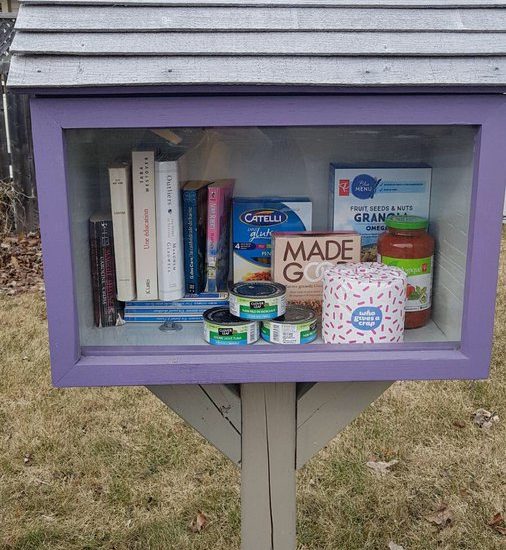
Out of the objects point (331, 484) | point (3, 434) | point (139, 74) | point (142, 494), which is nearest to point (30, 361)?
point (3, 434)

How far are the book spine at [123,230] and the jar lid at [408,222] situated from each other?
527 millimetres

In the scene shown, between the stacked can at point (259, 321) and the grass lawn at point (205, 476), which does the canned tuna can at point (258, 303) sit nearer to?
the stacked can at point (259, 321)

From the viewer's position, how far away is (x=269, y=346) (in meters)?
1.29

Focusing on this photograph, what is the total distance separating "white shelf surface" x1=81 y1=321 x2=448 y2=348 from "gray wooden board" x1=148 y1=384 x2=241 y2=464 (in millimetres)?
121

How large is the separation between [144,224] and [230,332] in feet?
0.92

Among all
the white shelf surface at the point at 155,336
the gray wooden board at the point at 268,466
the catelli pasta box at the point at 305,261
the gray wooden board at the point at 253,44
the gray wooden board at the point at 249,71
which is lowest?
the gray wooden board at the point at 268,466

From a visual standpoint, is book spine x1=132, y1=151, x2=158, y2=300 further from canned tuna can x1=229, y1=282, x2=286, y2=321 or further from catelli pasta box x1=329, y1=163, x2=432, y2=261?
catelli pasta box x1=329, y1=163, x2=432, y2=261

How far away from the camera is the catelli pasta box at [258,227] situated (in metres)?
1.48

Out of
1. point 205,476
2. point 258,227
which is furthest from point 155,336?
point 205,476

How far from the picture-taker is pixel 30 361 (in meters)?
3.26

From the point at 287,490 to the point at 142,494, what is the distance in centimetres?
105

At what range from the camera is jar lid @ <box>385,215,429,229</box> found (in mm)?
1423

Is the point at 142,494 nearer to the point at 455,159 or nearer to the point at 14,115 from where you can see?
the point at 455,159

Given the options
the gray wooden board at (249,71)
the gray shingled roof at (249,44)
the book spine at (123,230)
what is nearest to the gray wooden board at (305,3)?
the gray shingled roof at (249,44)
